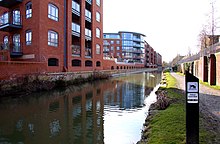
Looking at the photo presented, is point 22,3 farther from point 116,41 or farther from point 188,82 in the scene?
point 116,41

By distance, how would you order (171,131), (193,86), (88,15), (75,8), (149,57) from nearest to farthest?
(193,86)
(171,131)
(75,8)
(88,15)
(149,57)

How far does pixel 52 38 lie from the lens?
26094 millimetres

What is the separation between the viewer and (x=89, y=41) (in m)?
37.3

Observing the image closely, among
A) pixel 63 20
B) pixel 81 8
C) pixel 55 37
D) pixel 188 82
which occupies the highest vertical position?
pixel 81 8

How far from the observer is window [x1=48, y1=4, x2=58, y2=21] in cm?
2555

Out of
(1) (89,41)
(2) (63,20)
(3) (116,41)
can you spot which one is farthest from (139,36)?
(2) (63,20)

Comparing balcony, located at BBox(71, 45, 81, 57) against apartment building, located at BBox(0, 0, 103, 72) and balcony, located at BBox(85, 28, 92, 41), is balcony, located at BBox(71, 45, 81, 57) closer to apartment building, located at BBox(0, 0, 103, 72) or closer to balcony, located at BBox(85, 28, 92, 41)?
apartment building, located at BBox(0, 0, 103, 72)

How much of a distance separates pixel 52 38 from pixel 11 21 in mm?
6423

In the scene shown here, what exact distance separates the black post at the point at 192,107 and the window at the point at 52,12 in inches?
938

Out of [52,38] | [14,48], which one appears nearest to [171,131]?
[52,38]

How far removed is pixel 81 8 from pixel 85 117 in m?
25.5

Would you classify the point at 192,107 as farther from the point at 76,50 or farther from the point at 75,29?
the point at 75,29

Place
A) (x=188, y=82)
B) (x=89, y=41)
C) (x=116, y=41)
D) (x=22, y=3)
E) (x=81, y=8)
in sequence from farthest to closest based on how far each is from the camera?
(x=116, y=41), (x=89, y=41), (x=81, y=8), (x=22, y=3), (x=188, y=82)

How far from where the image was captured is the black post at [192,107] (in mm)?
4488
